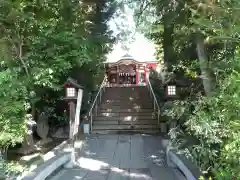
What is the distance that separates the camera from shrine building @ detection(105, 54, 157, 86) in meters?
21.9

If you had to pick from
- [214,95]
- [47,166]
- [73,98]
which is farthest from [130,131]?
[214,95]

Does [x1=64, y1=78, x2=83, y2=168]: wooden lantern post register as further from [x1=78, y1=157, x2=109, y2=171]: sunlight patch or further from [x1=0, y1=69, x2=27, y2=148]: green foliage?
[x1=0, y1=69, x2=27, y2=148]: green foliage

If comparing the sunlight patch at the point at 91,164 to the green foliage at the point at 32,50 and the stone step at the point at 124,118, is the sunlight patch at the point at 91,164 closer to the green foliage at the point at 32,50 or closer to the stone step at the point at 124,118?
the green foliage at the point at 32,50

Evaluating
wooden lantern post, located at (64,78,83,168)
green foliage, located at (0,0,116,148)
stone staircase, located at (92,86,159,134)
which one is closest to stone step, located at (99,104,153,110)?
stone staircase, located at (92,86,159,134)

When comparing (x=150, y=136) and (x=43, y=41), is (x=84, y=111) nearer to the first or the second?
(x=150, y=136)

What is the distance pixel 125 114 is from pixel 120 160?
452 cm

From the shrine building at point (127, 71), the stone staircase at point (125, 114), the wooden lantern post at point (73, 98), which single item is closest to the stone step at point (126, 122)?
the stone staircase at point (125, 114)

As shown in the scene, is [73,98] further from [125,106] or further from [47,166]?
[125,106]

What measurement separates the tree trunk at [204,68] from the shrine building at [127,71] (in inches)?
624

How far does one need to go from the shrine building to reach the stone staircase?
7.74 m

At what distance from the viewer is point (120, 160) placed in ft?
23.6

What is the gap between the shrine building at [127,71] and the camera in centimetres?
2186

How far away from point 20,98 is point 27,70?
81cm

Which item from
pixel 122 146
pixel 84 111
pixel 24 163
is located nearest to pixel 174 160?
pixel 122 146
